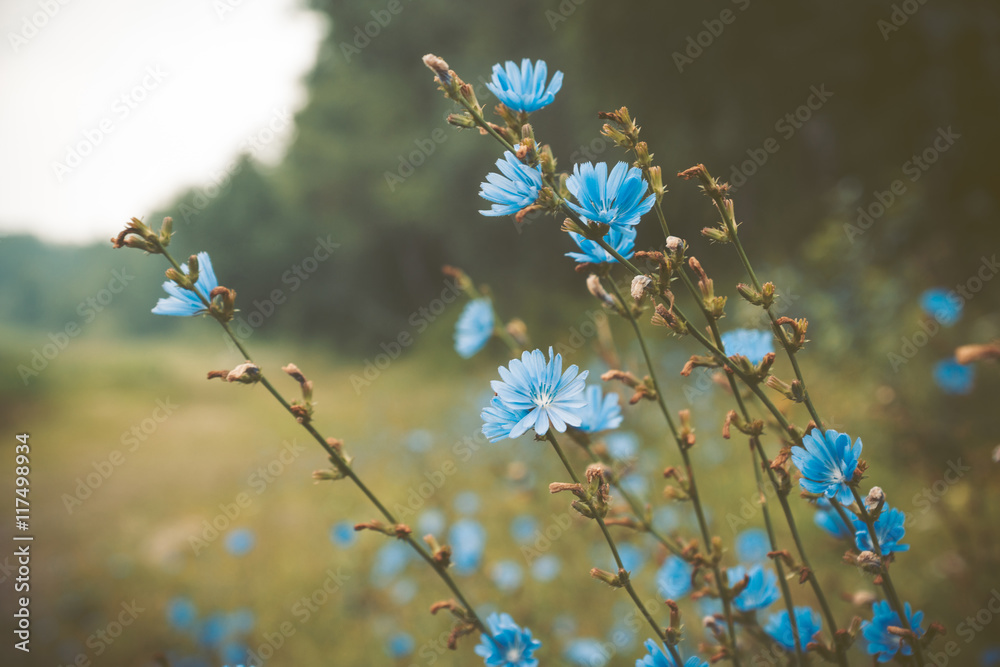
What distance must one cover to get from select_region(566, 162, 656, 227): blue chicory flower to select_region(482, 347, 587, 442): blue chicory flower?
20 cm

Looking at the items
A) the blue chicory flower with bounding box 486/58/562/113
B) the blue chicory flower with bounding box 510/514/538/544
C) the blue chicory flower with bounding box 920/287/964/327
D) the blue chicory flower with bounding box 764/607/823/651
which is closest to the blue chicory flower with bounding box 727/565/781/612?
the blue chicory flower with bounding box 764/607/823/651

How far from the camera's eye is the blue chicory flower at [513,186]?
30.1 inches

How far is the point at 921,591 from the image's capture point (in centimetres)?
243

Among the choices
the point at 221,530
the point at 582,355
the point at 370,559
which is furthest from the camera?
the point at 582,355

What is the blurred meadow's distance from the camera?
2.84 metres

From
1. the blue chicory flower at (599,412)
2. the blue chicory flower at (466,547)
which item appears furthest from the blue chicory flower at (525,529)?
the blue chicory flower at (599,412)

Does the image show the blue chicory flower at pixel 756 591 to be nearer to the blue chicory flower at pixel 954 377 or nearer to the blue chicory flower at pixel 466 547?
the blue chicory flower at pixel 954 377

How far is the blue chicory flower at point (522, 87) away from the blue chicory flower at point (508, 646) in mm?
834

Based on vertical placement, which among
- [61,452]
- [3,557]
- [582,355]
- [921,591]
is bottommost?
[3,557]

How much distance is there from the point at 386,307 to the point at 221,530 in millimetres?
11666

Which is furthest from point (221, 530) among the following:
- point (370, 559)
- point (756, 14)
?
point (756, 14)

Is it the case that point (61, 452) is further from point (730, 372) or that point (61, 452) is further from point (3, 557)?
point (730, 372)

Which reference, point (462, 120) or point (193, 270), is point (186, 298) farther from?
point (462, 120)

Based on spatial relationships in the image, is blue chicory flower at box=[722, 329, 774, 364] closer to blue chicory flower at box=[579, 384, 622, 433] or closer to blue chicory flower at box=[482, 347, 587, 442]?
blue chicory flower at box=[579, 384, 622, 433]
